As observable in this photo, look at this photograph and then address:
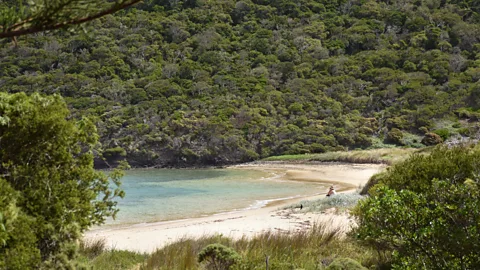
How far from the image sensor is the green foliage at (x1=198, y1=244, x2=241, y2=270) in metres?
4.83

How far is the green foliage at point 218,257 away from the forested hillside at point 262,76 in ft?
123

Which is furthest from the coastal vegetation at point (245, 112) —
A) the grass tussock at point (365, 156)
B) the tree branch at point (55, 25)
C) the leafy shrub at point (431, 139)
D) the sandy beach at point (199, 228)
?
the sandy beach at point (199, 228)

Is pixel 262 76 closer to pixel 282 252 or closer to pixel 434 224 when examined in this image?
pixel 282 252

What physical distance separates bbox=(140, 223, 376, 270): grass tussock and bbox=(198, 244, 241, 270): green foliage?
0.10 m

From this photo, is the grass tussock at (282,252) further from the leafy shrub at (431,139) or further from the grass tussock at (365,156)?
the leafy shrub at (431,139)

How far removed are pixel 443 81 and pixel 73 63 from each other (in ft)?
177

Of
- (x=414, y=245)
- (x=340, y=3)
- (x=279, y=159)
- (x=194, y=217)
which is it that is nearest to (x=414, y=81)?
(x=279, y=159)

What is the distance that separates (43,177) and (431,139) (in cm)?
4600

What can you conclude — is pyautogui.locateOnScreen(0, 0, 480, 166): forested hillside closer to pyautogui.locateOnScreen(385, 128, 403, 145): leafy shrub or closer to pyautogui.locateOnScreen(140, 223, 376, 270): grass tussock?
pyautogui.locateOnScreen(385, 128, 403, 145): leafy shrub

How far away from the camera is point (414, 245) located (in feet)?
12.7

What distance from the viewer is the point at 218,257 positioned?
16.0 ft

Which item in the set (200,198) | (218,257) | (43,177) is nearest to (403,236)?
(218,257)

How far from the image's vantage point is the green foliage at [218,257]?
4.83 meters

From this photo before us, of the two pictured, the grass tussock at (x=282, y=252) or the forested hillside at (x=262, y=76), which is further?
the forested hillside at (x=262, y=76)
